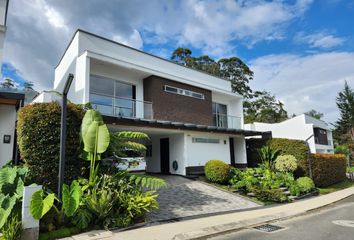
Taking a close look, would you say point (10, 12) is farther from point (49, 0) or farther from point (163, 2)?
point (163, 2)

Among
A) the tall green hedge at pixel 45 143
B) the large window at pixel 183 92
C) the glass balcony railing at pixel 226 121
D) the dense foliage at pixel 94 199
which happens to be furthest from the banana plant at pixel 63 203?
the glass balcony railing at pixel 226 121

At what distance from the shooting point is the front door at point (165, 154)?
57.6ft

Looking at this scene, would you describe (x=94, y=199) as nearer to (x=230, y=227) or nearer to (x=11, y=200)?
(x=11, y=200)

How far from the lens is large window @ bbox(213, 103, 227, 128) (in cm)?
2173

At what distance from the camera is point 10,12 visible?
47.4ft

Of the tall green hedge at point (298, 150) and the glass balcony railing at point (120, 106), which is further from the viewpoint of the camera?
the tall green hedge at point (298, 150)

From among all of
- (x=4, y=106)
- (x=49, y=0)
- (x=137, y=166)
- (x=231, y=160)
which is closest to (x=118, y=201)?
(x=137, y=166)

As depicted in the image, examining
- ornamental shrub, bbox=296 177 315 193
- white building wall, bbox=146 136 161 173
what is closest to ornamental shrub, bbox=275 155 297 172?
ornamental shrub, bbox=296 177 315 193

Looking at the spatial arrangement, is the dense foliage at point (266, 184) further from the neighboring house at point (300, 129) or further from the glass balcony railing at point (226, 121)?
the neighboring house at point (300, 129)

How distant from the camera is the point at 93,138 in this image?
26.2 ft

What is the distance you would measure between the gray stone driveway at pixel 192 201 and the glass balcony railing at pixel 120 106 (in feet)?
15.4

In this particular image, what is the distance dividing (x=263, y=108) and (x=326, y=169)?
2850cm

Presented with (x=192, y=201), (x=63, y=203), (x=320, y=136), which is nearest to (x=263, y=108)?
(x=320, y=136)

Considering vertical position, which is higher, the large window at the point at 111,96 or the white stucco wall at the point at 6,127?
the large window at the point at 111,96
